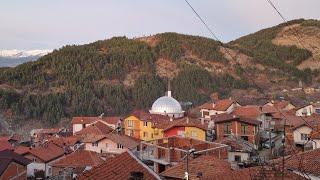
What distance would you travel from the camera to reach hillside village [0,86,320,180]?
1207cm

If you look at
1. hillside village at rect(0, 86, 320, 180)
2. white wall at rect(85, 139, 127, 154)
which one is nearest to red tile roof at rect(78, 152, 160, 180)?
hillside village at rect(0, 86, 320, 180)

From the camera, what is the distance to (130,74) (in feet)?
307

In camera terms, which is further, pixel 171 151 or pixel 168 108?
pixel 168 108

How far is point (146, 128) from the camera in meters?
40.4

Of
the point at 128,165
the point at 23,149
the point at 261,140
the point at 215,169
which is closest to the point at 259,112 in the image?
the point at 261,140

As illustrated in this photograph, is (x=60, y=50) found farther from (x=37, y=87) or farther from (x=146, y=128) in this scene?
(x=146, y=128)

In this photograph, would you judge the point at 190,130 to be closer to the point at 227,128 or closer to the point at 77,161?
the point at 227,128

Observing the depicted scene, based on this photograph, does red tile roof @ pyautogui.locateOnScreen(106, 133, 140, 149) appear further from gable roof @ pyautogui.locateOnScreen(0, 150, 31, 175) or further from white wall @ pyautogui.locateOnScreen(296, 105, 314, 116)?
white wall @ pyautogui.locateOnScreen(296, 105, 314, 116)

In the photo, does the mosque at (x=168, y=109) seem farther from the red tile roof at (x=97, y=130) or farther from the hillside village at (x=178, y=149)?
the red tile roof at (x=97, y=130)

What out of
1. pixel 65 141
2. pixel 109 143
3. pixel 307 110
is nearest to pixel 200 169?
pixel 109 143

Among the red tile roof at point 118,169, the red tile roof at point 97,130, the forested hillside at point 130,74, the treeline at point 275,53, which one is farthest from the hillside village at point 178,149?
the treeline at point 275,53

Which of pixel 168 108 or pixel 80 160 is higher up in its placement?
pixel 168 108

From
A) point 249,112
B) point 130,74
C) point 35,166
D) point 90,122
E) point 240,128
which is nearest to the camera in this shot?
point 35,166

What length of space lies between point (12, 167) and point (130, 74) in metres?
72.4
